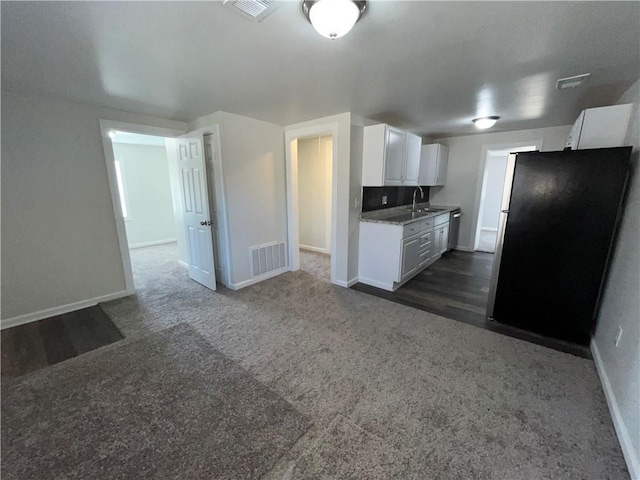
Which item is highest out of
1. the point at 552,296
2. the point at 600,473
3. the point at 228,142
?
the point at 228,142

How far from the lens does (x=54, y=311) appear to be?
2.87m

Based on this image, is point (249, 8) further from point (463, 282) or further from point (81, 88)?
point (463, 282)

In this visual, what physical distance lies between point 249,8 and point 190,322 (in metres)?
2.74

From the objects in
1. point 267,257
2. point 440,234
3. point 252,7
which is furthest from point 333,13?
point 440,234

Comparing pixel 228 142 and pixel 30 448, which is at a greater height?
pixel 228 142

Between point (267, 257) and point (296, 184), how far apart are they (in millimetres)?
1253

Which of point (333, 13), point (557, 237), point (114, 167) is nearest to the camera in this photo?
point (333, 13)

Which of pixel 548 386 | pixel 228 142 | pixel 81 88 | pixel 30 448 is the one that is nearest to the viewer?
pixel 30 448

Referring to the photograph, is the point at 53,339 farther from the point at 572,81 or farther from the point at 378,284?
the point at 572,81

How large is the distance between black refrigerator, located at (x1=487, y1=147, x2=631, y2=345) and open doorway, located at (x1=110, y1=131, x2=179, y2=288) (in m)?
5.50

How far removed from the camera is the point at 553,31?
151cm

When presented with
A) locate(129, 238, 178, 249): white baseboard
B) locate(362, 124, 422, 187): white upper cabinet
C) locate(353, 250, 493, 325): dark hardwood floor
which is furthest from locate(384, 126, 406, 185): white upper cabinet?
locate(129, 238, 178, 249): white baseboard

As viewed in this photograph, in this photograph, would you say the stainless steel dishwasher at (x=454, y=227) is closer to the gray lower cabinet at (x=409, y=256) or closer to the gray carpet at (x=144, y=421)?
the gray lower cabinet at (x=409, y=256)

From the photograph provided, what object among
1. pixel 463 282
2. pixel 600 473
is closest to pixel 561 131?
pixel 463 282
